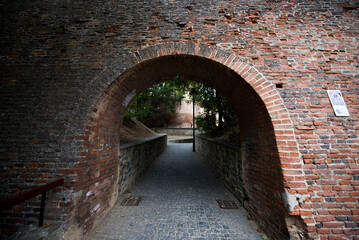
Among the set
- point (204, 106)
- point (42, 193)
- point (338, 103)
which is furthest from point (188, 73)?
point (204, 106)

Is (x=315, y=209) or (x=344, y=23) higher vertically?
(x=344, y=23)

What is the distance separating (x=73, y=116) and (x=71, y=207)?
1.62 metres

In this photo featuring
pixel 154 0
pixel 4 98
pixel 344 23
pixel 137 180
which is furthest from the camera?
pixel 137 180

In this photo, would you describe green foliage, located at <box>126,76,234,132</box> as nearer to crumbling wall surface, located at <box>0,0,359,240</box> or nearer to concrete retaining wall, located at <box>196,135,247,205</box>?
concrete retaining wall, located at <box>196,135,247,205</box>

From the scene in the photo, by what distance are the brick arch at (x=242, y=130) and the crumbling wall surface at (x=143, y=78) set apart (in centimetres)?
3

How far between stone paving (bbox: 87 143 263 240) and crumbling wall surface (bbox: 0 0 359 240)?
1.77 feet

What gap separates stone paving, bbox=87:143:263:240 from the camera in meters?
2.68

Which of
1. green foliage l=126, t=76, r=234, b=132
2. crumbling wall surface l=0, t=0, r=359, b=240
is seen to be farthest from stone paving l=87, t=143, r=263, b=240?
green foliage l=126, t=76, r=234, b=132

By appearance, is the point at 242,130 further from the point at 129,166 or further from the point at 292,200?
the point at 129,166

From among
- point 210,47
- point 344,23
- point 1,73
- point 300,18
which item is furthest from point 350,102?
point 1,73

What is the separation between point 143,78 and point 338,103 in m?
4.17

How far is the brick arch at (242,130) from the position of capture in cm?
246

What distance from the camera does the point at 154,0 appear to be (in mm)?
3355

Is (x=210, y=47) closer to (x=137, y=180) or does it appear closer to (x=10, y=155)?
(x=10, y=155)
